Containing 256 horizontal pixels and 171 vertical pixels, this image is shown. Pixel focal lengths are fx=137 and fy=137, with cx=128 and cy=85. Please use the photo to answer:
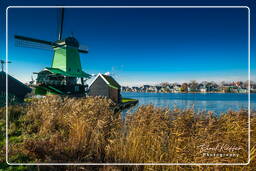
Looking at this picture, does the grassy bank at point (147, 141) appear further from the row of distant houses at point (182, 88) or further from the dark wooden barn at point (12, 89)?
the dark wooden barn at point (12, 89)

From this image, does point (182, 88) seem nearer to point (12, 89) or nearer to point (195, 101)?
point (195, 101)

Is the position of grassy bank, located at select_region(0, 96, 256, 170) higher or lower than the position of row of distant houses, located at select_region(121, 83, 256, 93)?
lower

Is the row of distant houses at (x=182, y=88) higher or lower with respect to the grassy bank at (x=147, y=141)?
higher

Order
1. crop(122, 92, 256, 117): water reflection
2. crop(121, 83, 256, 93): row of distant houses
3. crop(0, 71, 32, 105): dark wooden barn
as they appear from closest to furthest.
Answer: crop(121, 83, 256, 93): row of distant houses → crop(122, 92, 256, 117): water reflection → crop(0, 71, 32, 105): dark wooden barn

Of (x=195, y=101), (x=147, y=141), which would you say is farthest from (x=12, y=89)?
(x=195, y=101)

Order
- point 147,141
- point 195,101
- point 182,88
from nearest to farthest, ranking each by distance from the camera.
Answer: point 147,141
point 182,88
point 195,101

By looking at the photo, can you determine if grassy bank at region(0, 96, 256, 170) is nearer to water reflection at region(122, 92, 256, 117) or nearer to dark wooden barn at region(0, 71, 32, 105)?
water reflection at region(122, 92, 256, 117)

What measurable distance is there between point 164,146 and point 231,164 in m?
1.09

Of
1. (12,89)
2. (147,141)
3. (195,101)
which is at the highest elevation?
(12,89)

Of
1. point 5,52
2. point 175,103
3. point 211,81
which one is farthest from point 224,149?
point 5,52

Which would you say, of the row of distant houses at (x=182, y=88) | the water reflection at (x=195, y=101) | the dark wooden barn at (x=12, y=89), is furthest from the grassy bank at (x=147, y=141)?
the dark wooden barn at (x=12, y=89)

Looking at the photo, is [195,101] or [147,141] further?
[195,101]

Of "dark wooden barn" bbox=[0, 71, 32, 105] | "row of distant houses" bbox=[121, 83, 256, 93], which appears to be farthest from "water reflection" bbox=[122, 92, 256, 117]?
"dark wooden barn" bbox=[0, 71, 32, 105]

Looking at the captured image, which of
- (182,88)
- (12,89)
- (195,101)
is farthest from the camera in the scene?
(12,89)
